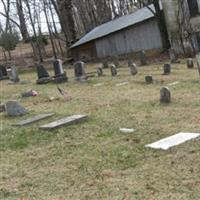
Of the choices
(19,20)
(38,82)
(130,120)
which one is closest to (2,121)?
(130,120)

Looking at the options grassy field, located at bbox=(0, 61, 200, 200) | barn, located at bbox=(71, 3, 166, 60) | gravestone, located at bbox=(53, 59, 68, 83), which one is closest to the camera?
grassy field, located at bbox=(0, 61, 200, 200)

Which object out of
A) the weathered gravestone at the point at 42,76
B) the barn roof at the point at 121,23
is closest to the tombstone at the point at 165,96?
the weathered gravestone at the point at 42,76

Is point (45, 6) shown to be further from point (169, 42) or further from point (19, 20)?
point (169, 42)

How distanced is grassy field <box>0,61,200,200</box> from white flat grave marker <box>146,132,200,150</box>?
0.13 meters

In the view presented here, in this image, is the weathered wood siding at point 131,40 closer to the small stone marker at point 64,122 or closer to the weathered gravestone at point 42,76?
the weathered gravestone at point 42,76

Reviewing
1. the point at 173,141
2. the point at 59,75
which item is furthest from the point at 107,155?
the point at 59,75

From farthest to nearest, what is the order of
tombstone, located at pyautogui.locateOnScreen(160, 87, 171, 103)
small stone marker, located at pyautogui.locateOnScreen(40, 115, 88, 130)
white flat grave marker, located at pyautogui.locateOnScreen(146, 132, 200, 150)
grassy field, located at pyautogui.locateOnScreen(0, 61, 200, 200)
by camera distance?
tombstone, located at pyautogui.locateOnScreen(160, 87, 171, 103)
small stone marker, located at pyautogui.locateOnScreen(40, 115, 88, 130)
white flat grave marker, located at pyautogui.locateOnScreen(146, 132, 200, 150)
grassy field, located at pyautogui.locateOnScreen(0, 61, 200, 200)

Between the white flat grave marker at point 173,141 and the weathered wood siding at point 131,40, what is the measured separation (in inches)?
915

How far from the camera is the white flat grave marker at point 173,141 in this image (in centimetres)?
662

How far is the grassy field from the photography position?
5.28 metres

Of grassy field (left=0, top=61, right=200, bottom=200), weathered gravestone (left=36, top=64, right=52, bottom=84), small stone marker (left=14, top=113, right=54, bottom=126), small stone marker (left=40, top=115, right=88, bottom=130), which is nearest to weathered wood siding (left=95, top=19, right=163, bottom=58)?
weathered gravestone (left=36, top=64, right=52, bottom=84)

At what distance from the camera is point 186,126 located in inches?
304

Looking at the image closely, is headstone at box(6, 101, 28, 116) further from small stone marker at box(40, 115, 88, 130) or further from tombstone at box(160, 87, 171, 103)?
tombstone at box(160, 87, 171, 103)

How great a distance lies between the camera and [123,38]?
33.3 metres
